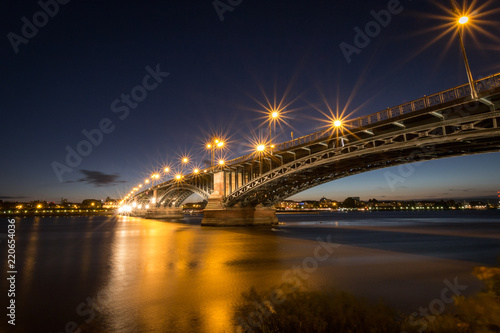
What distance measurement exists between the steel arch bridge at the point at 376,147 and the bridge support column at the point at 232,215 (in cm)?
101

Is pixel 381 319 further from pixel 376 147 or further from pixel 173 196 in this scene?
pixel 173 196

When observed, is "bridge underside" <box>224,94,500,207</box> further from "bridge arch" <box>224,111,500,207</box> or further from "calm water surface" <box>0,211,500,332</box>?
"calm water surface" <box>0,211,500,332</box>

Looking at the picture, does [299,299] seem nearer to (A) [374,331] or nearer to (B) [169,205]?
(A) [374,331]

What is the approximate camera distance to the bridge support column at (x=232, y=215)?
4619 cm

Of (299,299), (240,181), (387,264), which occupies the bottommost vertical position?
(387,264)

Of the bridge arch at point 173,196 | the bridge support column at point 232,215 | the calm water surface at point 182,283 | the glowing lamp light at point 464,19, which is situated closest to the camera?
the calm water surface at point 182,283

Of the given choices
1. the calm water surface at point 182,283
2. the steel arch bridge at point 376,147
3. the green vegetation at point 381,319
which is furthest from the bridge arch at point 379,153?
the green vegetation at point 381,319

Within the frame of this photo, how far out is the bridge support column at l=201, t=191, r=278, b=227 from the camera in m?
46.2

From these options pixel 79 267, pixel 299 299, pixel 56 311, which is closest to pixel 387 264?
pixel 299 299

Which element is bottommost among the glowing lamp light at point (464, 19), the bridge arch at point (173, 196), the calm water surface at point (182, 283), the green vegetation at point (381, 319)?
the calm water surface at point (182, 283)

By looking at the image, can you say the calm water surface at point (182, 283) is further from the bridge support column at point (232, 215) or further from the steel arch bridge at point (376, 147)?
the bridge support column at point (232, 215)

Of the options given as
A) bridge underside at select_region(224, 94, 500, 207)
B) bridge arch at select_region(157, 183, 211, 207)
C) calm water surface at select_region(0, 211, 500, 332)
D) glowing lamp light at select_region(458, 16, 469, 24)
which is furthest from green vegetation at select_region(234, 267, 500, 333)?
bridge arch at select_region(157, 183, 211, 207)

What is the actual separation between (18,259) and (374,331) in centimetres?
2106

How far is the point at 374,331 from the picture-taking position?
14.8 ft
